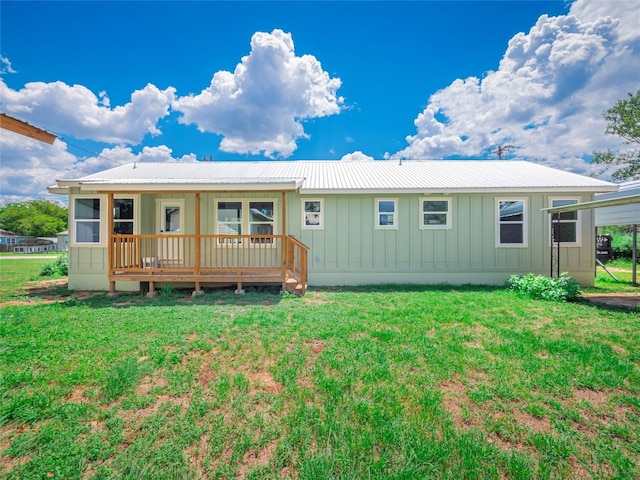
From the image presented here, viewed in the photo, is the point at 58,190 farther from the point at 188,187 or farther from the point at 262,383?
the point at 262,383

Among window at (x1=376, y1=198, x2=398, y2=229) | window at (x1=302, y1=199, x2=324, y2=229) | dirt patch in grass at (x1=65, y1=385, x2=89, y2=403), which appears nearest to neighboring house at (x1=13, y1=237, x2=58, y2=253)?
window at (x1=302, y1=199, x2=324, y2=229)

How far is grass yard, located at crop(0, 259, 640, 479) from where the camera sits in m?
1.96

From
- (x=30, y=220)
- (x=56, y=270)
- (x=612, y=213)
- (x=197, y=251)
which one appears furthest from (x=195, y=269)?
(x=30, y=220)

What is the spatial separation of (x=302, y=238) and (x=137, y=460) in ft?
20.9

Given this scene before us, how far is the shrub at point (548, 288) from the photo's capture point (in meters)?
6.44

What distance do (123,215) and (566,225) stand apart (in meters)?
12.7

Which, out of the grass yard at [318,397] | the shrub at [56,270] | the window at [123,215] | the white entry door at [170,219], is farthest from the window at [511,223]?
the shrub at [56,270]

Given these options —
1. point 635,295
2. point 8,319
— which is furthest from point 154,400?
point 635,295

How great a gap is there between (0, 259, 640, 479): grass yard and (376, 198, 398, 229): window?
3.74 meters

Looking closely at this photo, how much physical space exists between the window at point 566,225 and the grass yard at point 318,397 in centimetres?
413

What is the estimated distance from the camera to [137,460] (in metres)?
1.96

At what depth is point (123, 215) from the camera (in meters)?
7.93

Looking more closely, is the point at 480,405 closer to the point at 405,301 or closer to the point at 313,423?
the point at 313,423

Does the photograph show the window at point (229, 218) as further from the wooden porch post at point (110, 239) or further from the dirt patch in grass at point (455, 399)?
the dirt patch in grass at point (455, 399)
